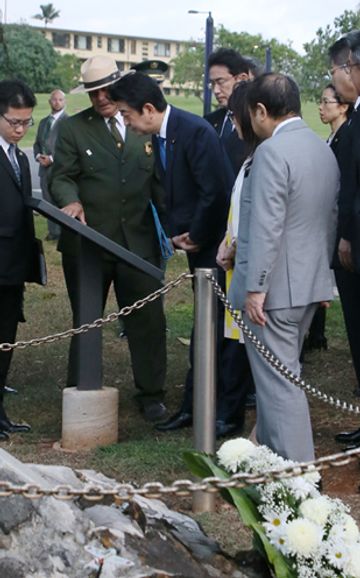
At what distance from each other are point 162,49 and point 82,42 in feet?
34.1

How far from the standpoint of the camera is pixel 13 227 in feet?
22.5

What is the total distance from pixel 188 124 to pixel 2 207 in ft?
3.99

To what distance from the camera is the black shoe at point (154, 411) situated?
23.6ft

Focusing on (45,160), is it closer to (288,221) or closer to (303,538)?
(288,221)

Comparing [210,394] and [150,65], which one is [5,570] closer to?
[210,394]

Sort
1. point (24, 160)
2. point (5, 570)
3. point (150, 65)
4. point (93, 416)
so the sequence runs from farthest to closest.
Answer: point (150, 65)
point (24, 160)
point (93, 416)
point (5, 570)

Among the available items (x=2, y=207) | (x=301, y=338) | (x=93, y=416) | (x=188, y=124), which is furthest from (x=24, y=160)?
(x=301, y=338)

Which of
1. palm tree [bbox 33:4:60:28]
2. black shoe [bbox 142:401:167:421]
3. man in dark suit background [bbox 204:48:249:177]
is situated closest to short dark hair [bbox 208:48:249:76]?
man in dark suit background [bbox 204:48:249:177]

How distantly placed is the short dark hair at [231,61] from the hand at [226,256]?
1.68 meters

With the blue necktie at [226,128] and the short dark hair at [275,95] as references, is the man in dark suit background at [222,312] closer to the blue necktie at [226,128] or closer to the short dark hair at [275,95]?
the blue necktie at [226,128]

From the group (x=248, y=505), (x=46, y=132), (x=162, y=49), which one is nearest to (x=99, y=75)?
(x=248, y=505)

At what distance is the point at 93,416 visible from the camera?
658 cm

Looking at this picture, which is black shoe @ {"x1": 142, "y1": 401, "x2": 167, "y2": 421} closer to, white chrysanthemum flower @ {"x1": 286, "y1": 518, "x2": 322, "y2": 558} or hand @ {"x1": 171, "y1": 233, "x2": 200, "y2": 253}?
hand @ {"x1": 171, "y1": 233, "x2": 200, "y2": 253}

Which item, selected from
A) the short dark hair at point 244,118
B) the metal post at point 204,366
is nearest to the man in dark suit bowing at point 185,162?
the short dark hair at point 244,118
